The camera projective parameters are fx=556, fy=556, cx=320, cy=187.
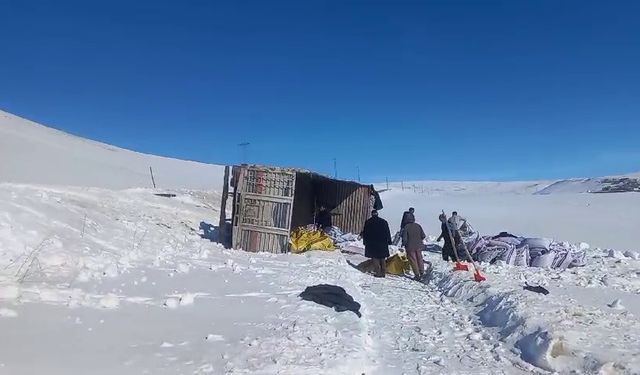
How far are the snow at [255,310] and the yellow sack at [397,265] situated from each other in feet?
2.36

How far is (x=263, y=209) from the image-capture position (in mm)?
15617

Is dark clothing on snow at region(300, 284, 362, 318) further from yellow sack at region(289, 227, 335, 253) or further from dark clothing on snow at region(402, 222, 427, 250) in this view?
yellow sack at region(289, 227, 335, 253)

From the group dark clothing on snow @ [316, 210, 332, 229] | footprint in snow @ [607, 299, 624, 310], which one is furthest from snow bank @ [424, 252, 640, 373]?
dark clothing on snow @ [316, 210, 332, 229]

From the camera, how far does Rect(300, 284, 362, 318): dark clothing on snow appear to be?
825 cm

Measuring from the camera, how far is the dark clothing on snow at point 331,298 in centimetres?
825

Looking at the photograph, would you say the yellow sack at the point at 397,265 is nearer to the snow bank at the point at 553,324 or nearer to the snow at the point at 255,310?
the snow at the point at 255,310

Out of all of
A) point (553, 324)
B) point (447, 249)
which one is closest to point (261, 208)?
point (447, 249)

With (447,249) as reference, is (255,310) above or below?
below

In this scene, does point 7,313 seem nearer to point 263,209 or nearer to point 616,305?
point 616,305

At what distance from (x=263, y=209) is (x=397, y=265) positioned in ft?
14.2

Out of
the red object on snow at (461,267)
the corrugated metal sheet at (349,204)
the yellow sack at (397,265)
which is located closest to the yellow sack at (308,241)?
the yellow sack at (397,265)

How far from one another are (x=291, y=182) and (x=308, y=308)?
781 centimetres

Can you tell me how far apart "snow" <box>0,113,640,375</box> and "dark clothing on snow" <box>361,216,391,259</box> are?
26.8 inches

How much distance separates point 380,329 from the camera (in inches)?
302
